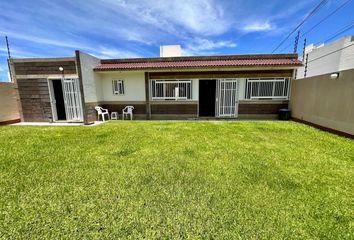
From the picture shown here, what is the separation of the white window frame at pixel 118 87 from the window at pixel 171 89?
206 cm

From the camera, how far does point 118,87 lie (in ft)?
36.2

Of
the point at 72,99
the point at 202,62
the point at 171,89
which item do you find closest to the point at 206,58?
the point at 202,62

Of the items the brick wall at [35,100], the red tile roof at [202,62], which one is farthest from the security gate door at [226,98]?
the brick wall at [35,100]

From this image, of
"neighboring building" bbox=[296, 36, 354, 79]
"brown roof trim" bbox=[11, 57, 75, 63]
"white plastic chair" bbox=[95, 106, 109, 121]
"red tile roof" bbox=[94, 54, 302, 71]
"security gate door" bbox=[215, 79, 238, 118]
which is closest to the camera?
"brown roof trim" bbox=[11, 57, 75, 63]

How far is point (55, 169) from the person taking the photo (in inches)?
147

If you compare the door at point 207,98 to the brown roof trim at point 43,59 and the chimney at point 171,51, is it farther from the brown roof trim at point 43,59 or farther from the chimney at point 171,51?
the brown roof trim at point 43,59

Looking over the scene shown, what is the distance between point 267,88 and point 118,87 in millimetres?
9701

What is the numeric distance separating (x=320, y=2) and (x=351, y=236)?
11.4 metres

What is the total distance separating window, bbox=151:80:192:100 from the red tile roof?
1.02m

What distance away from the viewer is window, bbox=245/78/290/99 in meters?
10.1

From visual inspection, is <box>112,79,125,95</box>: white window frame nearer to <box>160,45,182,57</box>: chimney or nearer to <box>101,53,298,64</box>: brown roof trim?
<box>101,53,298,64</box>: brown roof trim

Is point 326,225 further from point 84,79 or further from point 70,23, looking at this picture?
point 70,23

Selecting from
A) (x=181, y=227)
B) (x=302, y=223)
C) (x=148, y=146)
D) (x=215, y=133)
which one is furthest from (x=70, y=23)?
(x=302, y=223)

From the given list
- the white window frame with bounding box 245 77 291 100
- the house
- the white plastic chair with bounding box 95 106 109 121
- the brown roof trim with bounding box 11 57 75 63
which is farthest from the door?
the brown roof trim with bounding box 11 57 75 63
